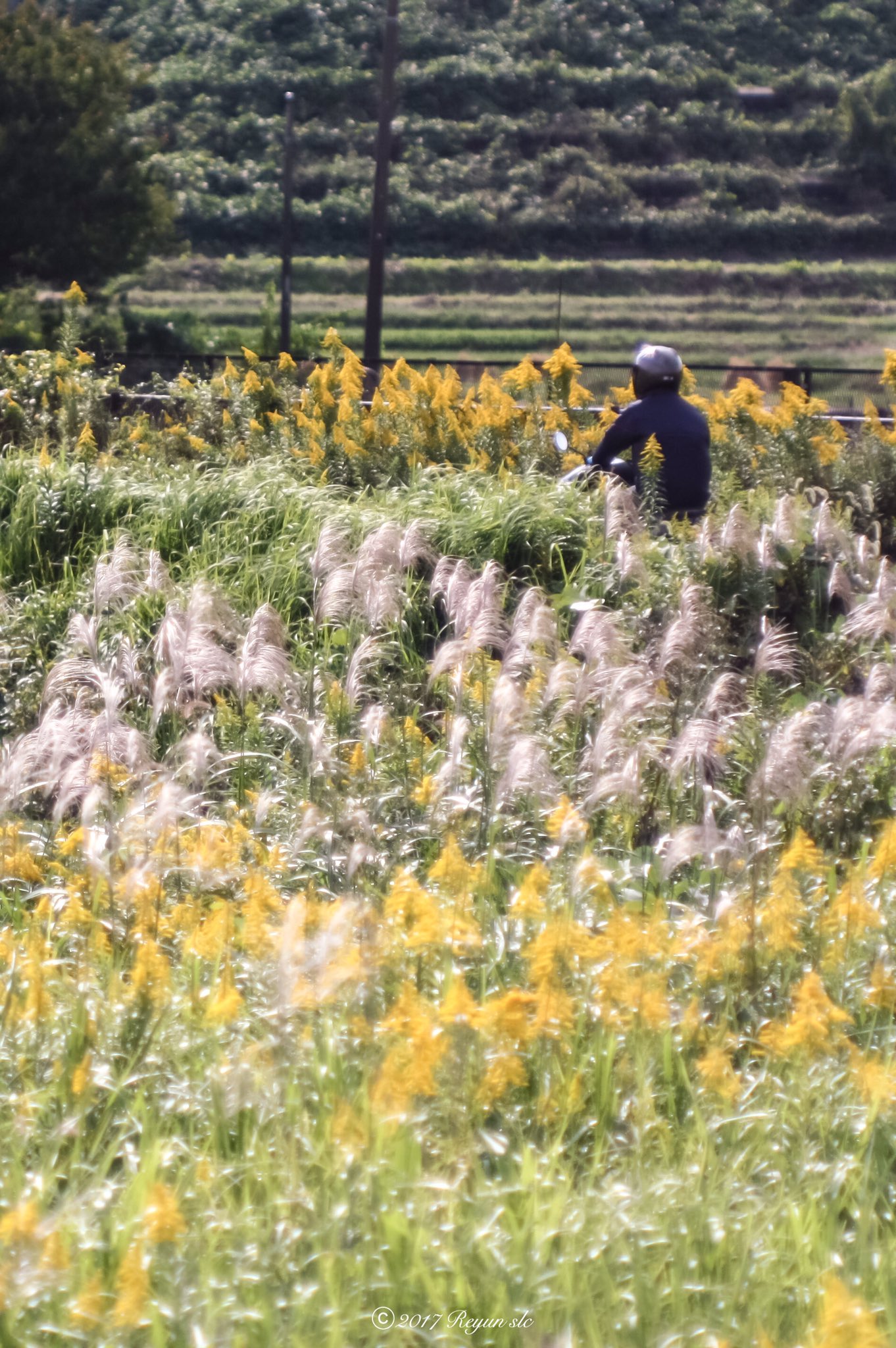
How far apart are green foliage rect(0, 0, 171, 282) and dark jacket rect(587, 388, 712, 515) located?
104 feet

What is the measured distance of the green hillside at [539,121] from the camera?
7338 cm

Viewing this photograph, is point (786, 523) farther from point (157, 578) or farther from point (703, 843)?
point (703, 843)

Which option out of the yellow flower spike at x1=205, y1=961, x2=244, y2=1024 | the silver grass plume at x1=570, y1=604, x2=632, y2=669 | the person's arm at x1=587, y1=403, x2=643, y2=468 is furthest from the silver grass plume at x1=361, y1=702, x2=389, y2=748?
the person's arm at x1=587, y1=403, x2=643, y2=468

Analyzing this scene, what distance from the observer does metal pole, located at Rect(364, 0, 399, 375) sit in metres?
23.1

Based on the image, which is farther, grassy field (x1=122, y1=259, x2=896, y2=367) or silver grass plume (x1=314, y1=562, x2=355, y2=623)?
grassy field (x1=122, y1=259, x2=896, y2=367)

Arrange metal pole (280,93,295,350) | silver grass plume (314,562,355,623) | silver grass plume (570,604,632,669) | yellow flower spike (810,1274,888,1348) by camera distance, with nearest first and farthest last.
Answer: yellow flower spike (810,1274,888,1348), silver grass plume (570,604,632,669), silver grass plume (314,562,355,623), metal pole (280,93,295,350)

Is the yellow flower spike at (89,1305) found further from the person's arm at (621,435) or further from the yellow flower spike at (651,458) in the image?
the person's arm at (621,435)

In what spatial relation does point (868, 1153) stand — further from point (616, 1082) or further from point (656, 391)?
point (656, 391)

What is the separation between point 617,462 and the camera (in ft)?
27.6

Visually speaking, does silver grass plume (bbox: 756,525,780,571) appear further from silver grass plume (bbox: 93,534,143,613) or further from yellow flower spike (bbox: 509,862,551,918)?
yellow flower spike (bbox: 509,862,551,918)

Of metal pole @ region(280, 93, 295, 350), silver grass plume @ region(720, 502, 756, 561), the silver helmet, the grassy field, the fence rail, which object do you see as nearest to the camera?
silver grass plume @ region(720, 502, 756, 561)

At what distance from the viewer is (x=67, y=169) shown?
37.0 m

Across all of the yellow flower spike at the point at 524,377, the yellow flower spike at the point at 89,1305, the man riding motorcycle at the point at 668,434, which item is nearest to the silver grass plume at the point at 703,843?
the yellow flower spike at the point at 89,1305

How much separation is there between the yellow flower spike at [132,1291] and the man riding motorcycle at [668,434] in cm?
610
